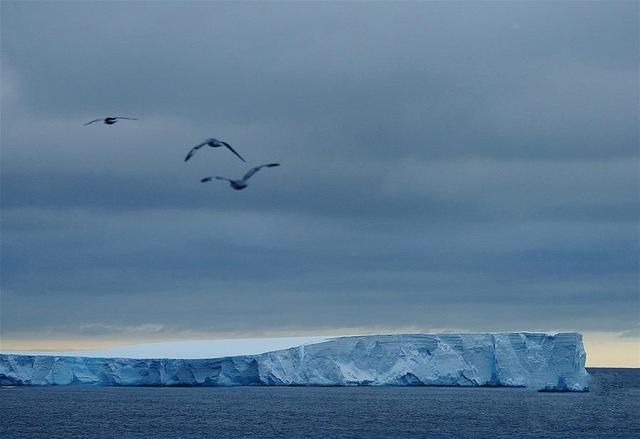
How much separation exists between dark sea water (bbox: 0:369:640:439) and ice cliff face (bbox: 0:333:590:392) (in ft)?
4.59

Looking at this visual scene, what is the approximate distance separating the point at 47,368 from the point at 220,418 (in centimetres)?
2007

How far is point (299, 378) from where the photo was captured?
73.7 m

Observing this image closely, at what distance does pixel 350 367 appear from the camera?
241 feet

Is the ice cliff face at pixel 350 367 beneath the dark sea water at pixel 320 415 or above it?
above

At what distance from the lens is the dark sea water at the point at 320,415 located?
5019 centimetres

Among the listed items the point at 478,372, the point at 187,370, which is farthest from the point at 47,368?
the point at 478,372

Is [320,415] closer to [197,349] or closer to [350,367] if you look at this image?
[350,367]

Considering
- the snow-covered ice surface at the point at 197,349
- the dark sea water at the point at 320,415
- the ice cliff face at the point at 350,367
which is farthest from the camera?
the snow-covered ice surface at the point at 197,349

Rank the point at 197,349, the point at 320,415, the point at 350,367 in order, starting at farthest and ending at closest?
the point at 197,349, the point at 350,367, the point at 320,415

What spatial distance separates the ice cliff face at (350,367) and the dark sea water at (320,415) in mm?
1399

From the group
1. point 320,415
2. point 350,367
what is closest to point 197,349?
point 350,367

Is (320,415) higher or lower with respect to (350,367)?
lower

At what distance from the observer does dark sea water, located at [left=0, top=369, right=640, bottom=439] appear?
50.2 metres

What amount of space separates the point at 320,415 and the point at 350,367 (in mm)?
13334
